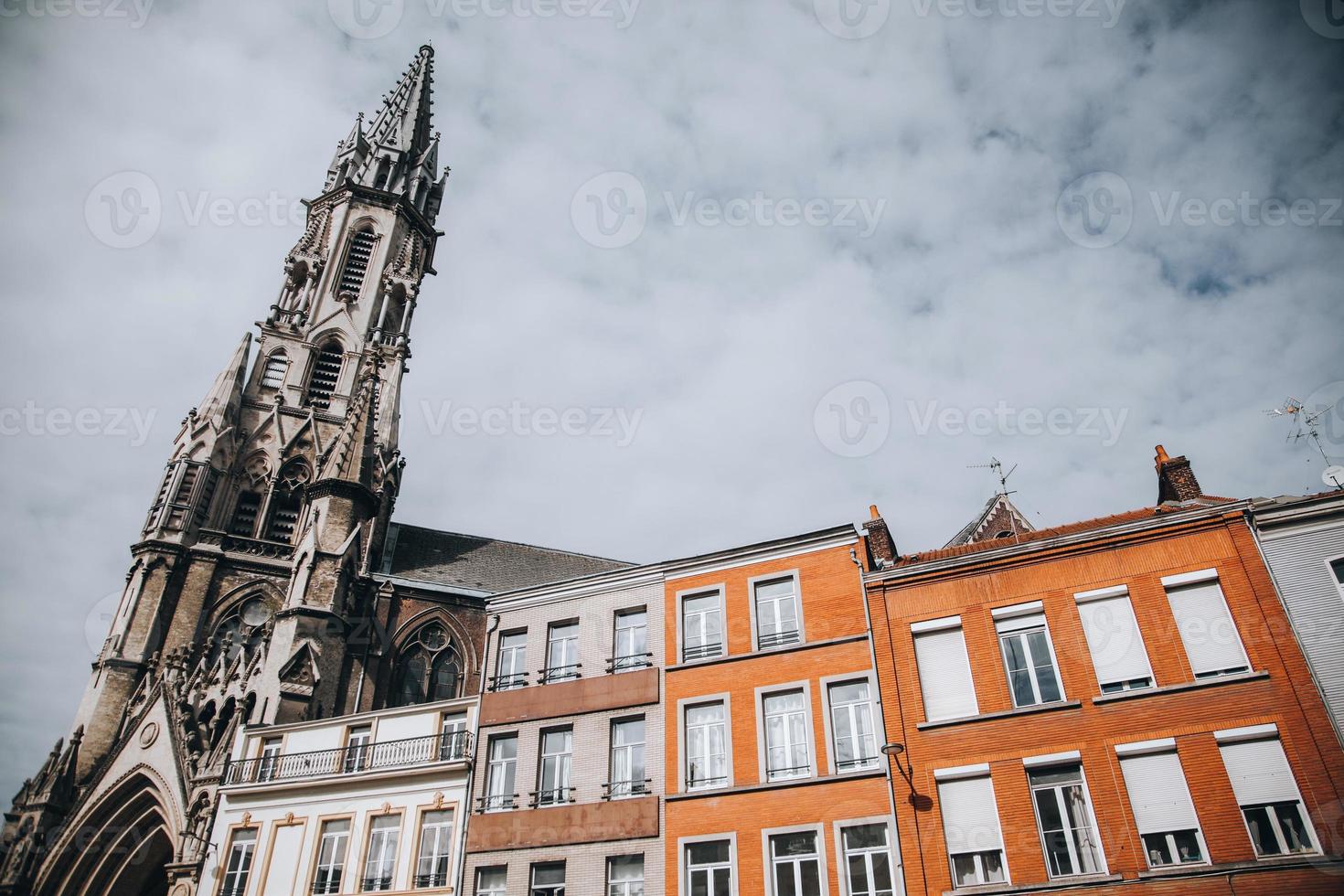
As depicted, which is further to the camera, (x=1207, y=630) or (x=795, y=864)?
(x=795, y=864)

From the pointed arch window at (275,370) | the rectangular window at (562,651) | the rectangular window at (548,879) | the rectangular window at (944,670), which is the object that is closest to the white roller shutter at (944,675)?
the rectangular window at (944,670)

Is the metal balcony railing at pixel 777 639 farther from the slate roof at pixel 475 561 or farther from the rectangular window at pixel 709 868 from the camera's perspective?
the slate roof at pixel 475 561

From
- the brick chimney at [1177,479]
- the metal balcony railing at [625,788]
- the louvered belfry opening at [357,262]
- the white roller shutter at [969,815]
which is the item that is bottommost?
the white roller shutter at [969,815]

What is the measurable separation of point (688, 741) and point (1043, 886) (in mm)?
6918

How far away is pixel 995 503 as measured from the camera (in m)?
28.5

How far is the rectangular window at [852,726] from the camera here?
17.6m

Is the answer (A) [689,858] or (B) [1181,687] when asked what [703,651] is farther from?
(B) [1181,687]

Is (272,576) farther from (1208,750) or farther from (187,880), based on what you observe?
(1208,750)

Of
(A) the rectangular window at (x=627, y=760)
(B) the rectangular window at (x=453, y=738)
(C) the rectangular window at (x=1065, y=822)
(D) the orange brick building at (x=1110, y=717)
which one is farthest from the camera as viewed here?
(B) the rectangular window at (x=453, y=738)

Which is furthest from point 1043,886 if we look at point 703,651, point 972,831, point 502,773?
point 502,773

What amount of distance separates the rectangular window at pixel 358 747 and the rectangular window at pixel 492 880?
4649 millimetres

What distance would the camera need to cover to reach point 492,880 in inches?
757

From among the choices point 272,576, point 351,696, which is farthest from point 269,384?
point 351,696

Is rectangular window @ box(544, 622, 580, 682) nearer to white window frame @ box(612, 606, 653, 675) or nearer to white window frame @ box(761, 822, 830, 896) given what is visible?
white window frame @ box(612, 606, 653, 675)
